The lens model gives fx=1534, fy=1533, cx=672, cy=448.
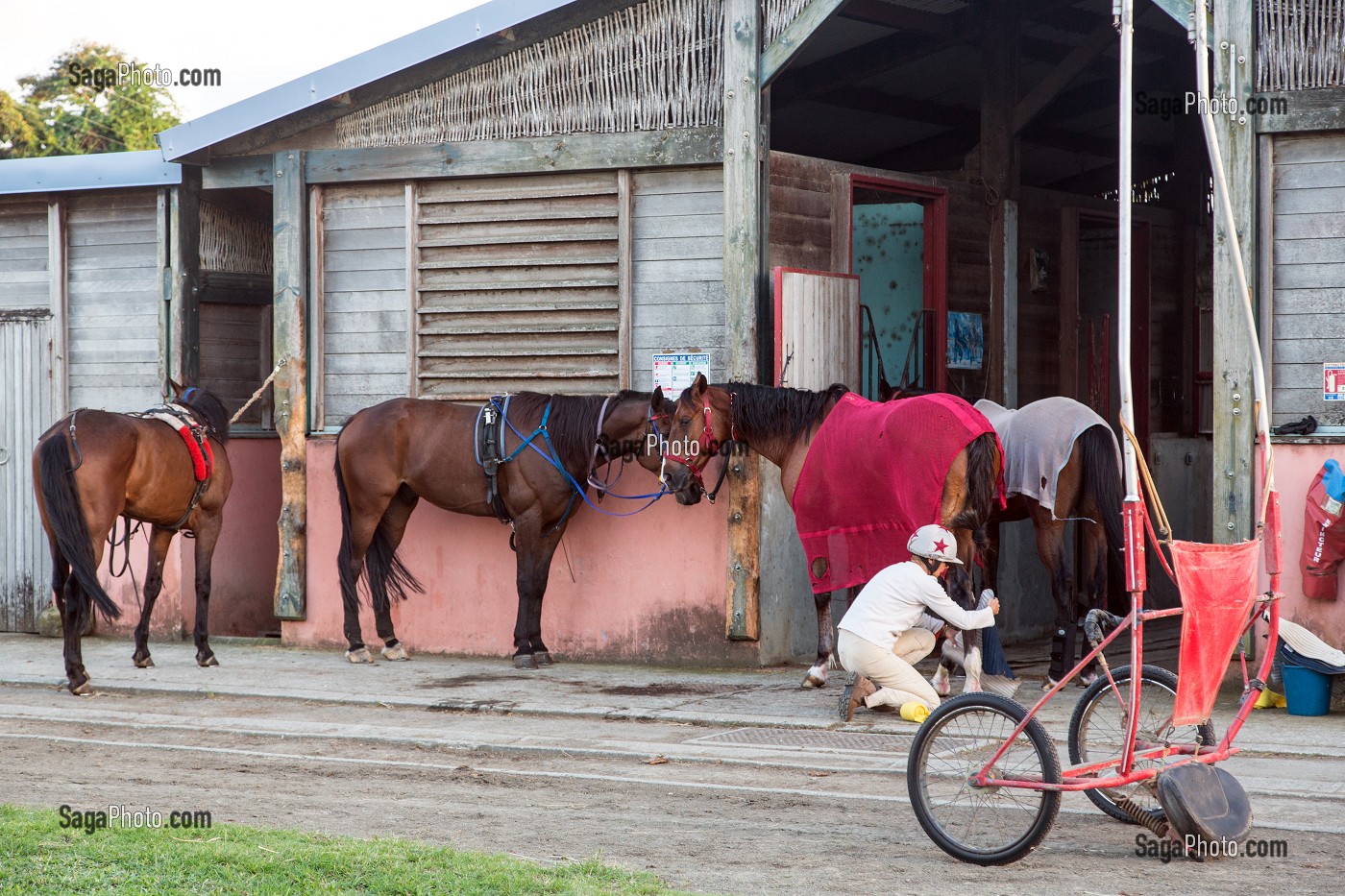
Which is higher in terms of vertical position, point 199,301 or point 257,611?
point 199,301

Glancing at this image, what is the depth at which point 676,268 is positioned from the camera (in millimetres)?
11258

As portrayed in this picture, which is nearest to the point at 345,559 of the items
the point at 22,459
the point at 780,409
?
the point at 780,409

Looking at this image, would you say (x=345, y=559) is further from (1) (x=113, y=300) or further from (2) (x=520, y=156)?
(1) (x=113, y=300)

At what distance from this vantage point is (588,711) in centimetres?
923

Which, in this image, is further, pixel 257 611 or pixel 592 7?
pixel 257 611

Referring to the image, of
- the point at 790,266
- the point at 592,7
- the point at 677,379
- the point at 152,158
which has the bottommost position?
the point at 677,379

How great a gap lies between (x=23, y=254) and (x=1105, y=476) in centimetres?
959

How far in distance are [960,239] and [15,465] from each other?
8450mm

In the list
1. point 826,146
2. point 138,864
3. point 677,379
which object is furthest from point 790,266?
point 138,864

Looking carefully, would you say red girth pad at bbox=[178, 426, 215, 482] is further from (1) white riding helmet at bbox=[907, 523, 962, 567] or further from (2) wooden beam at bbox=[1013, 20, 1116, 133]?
(2) wooden beam at bbox=[1013, 20, 1116, 133]

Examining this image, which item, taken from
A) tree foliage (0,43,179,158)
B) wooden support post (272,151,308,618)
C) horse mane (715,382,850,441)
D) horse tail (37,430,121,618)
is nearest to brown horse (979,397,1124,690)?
horse mane (715,382,850,441)

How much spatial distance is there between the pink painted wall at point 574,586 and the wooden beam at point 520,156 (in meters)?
2.21

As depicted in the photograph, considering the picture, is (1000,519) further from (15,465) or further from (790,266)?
(15,465)

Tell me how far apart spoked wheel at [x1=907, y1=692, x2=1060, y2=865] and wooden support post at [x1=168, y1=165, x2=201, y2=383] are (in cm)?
895
